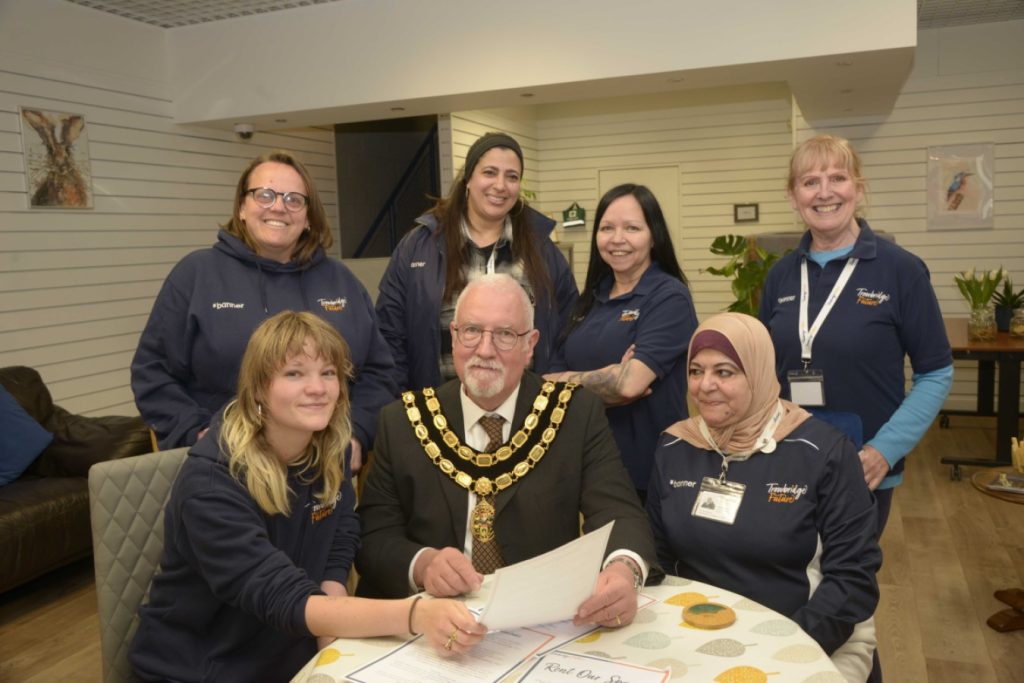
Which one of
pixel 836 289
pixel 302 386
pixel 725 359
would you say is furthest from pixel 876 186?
pixel 302 386

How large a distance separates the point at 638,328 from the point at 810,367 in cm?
56

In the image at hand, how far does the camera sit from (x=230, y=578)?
180 cm

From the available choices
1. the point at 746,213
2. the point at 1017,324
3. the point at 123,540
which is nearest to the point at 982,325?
the point at 1017,324

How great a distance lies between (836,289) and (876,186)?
21.5 feet

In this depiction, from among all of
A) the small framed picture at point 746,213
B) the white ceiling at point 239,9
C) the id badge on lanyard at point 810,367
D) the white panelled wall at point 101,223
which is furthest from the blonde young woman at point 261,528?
the small framed picture at point 746,213

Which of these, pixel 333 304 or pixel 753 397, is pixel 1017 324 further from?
pixel 333 304

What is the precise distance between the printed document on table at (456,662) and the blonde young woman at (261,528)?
14 centimetres

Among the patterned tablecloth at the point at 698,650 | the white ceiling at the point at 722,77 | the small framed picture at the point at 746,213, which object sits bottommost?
the patterned tablecloth at the point at 698,650

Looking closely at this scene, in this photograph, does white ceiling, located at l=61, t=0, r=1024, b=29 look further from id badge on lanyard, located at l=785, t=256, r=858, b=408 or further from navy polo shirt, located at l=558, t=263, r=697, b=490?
id badge on lanyard, located at l=785, t=256, r=858, b=408

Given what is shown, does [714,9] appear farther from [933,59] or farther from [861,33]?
[933,59]

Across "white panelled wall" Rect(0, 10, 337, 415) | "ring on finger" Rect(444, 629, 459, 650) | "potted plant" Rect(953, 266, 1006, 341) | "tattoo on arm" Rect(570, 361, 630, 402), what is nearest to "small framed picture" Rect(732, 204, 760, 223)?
"potted plant" Rect(953, 266, 1006, 341)

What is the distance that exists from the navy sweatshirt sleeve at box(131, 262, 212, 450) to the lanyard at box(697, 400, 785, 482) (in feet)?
5.10

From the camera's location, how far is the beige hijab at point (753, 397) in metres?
2.13

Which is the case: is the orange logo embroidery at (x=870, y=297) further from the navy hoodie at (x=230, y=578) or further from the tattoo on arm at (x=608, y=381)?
the navy hoodie at (x=230, y=578)
